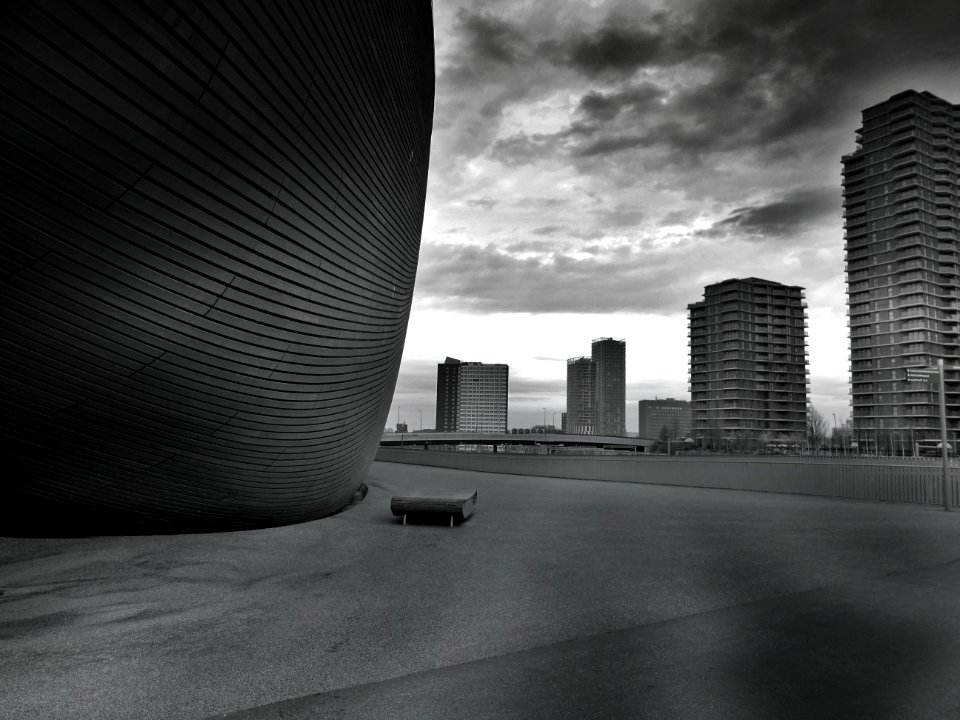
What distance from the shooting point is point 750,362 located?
340ft

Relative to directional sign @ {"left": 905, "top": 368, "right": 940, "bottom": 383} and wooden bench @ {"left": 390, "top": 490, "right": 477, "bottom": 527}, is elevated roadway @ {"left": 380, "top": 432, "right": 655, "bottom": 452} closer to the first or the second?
directional sign @ {"left": 905, "top": 368, "right": 940, "bottom": 383}

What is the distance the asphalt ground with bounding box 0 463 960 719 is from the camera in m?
3.42

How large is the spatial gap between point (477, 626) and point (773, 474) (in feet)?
50.0

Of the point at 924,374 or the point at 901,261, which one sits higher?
the point at 901,261

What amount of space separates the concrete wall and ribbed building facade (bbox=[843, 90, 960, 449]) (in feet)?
231

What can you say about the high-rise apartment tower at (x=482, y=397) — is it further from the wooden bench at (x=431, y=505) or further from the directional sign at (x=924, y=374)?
the wooden bench at (x=431, y=505)

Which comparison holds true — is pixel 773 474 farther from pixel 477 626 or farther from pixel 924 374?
pixel 477 626

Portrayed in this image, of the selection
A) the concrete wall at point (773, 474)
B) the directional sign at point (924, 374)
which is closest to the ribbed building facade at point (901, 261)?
the concrete wall at point (773, 474)

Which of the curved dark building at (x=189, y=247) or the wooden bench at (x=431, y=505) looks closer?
the curved dark building at (x=189, y=247)

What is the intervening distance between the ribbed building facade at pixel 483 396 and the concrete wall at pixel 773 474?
16615 cm

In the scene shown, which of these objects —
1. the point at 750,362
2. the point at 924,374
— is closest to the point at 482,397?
the point at 750,362

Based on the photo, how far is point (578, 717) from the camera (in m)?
3.18

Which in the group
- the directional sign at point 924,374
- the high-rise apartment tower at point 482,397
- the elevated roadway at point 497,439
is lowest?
the elevated roadway at point 497,439

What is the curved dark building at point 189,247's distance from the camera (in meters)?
Result: 3.95
